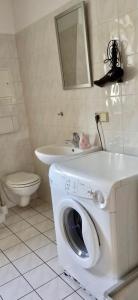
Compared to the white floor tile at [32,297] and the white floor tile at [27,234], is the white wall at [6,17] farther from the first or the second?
the white floor tile at [32,297]

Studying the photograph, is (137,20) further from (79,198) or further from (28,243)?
(28,243)

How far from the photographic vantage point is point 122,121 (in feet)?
6.31

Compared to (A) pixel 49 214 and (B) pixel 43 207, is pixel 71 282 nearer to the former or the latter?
(A) pixel 49 214

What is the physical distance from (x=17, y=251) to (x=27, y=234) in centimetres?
28

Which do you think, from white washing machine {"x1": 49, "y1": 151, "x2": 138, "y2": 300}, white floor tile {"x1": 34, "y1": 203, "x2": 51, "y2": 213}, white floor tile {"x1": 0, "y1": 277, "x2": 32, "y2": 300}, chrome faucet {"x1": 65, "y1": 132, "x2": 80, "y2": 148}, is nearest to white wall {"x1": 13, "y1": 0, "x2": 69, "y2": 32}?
chrome faucet {"x1": 65, "y1": 132, "x2": 80, "y2": 148}

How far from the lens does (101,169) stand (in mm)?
1621

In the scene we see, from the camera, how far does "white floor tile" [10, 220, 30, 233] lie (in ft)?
8.75

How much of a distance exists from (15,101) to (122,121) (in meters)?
1.62

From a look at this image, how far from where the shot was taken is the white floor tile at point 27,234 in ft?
8.15

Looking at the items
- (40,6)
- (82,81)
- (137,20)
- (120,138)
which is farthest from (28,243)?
(40,6)

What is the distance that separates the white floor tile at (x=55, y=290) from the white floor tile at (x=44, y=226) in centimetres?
76

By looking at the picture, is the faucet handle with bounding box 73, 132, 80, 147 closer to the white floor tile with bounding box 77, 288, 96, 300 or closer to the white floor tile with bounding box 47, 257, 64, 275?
the white floor tile with bounding box 47, 257, 64, 275

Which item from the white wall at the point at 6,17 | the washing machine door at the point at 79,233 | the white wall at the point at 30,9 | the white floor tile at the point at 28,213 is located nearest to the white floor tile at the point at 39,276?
the washing machine door at the point at 79,233

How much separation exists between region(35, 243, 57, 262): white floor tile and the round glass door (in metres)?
0.50
